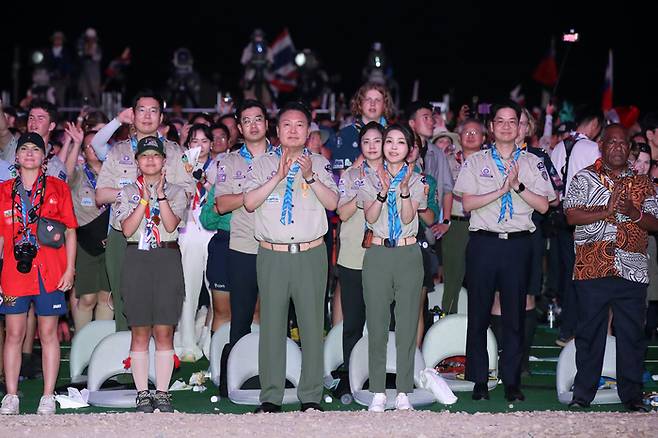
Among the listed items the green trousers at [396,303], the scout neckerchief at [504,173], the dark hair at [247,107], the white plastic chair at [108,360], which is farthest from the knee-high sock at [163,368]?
the scout neckerchief at [504,173]

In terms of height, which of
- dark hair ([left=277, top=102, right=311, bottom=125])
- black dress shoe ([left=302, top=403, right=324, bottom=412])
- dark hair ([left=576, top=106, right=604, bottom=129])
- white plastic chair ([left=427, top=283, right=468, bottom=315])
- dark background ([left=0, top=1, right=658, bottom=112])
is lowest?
black dress shoe ([left=302, top=403, right=324, bottom=412])

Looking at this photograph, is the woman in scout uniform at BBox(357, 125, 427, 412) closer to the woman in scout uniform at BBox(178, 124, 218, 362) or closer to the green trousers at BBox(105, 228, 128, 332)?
the green trousers at BBox(105, 228, 128, 332)

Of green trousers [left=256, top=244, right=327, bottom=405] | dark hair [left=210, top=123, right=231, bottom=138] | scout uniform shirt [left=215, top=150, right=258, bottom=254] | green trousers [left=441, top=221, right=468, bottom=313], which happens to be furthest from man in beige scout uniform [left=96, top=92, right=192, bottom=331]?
green trousers [left=441, top=221, right=468, bottom=313]

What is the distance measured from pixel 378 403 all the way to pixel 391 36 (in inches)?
808

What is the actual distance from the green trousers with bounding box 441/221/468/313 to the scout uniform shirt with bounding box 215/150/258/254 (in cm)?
276

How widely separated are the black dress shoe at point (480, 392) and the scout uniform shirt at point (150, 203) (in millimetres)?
2529

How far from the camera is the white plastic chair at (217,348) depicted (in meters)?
9.45

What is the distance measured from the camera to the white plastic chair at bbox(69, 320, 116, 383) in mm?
9508

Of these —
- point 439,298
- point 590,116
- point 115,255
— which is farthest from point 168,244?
point 590,116

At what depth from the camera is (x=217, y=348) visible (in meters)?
9.51

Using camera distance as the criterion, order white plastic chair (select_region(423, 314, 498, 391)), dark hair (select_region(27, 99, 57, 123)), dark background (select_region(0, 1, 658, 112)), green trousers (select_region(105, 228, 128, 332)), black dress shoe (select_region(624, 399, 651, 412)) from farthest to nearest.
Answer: dark background (select_region(0, 1, 658, 112)), dark hair (select_region(27, 99, 57, 123)), white plastic chair (select_region(423, 314, 498, 391)), green trousers (select_region(105, 228, 128, 332)), black dress shoe (select_region(624, 399, 651, 412))

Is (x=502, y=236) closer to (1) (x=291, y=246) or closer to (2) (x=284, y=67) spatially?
(1) (x=291, y=246)

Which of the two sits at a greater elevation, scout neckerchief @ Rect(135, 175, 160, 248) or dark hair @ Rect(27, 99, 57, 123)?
dark hair @ Rect(27, 99, 57, 123)

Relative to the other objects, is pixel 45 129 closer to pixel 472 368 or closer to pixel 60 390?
pixel 60 390
